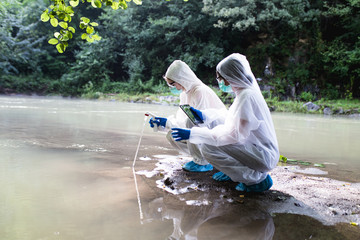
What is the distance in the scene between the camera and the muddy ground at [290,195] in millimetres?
2111

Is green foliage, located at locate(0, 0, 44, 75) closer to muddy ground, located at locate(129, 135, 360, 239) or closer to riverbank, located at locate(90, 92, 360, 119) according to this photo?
riverbank, located at locate(90, 92, 360, 119)

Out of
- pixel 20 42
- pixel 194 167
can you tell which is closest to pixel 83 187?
pixel 194 167

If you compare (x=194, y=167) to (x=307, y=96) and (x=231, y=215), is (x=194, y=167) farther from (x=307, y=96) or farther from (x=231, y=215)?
(x=307, y=96)

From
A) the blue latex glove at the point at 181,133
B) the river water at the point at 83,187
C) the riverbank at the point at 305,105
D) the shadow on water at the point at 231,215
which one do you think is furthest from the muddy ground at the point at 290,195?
the riverbank at the point at 305,105

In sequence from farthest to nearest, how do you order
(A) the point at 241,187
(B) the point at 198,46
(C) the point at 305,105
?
1. (B) the point at 198,46
2. (C) the point at 305,105
3. (A) the point at 241,187

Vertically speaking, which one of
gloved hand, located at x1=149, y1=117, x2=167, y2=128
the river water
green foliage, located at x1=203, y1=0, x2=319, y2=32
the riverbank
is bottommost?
the riverbank

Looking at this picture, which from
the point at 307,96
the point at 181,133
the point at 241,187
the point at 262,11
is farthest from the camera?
the point at 262,11

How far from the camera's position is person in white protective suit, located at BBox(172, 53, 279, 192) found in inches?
96.4

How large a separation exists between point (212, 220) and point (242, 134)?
2.33 feet

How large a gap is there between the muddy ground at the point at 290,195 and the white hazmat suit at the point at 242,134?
260 mm

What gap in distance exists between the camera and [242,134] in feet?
8.00

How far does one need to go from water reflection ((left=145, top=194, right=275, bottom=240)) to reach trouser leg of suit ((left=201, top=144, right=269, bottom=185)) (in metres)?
0.32

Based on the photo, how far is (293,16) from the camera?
58.3 feet

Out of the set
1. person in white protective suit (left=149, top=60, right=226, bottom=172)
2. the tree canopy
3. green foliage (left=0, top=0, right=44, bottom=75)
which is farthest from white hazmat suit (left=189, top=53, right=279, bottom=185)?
green foliage (left=0, top=0, right=44, bottom=75)
